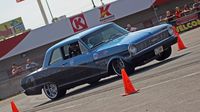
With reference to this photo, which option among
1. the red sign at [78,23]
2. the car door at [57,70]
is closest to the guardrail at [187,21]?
the red sign at [78,23]

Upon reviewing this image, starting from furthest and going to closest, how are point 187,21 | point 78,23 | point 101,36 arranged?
point 78,23, point 187,21, point 101,36

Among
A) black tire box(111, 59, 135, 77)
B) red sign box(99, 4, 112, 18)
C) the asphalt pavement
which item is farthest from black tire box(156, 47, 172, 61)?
red sign box(99, 4, 112, 18)

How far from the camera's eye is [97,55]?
1566 cm

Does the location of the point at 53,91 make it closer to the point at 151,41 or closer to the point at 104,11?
the point at 151,41

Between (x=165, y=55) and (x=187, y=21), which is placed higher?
(x=165, y=55)

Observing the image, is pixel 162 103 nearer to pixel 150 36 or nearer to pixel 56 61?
pixel 150 36

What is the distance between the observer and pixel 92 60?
15883mm

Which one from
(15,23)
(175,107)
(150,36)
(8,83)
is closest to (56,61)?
(150,36)

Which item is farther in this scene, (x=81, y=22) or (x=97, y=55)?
(x=81, y=22)

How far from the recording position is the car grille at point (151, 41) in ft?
49.4

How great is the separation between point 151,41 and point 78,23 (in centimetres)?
2838

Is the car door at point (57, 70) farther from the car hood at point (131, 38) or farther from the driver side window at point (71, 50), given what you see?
the car hood at point (131, 38)

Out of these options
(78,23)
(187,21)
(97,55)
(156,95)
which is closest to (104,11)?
(78,23)

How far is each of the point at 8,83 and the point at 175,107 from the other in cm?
2232
